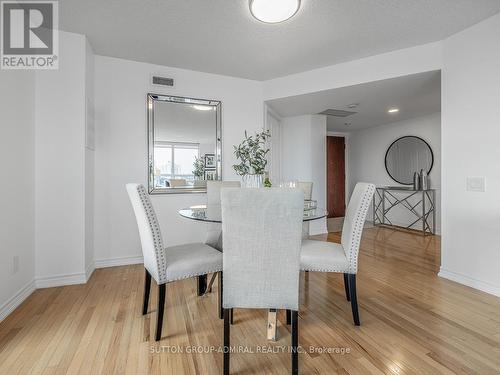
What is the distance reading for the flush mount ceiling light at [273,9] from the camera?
6.46 ft

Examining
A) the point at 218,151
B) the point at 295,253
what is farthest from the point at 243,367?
the point at 218,151

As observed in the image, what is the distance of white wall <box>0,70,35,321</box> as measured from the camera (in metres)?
1.91

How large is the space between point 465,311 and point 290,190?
185cm

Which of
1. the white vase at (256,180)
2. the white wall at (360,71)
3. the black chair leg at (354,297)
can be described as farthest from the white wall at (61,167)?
the black chair leg at (354,297)

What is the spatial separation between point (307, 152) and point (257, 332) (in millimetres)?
3593

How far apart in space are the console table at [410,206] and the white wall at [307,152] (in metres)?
1.50

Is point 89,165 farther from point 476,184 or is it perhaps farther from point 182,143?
point 476,184

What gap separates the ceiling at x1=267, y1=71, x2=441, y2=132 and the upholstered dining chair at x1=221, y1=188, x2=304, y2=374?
101 inches

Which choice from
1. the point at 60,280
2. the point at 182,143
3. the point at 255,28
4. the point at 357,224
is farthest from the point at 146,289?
the point at 255,28

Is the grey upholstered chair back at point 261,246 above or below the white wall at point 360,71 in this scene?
below

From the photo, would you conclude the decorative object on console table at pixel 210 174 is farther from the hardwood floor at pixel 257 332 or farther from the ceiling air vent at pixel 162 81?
the hardwood floor at pixel 257 332

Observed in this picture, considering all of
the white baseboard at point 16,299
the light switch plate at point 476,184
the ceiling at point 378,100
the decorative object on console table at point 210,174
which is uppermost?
the ceiling at point 378,100

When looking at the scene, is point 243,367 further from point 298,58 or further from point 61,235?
point 298,58

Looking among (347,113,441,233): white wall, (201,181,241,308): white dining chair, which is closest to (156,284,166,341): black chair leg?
(201,181,241,308): white dining chair
